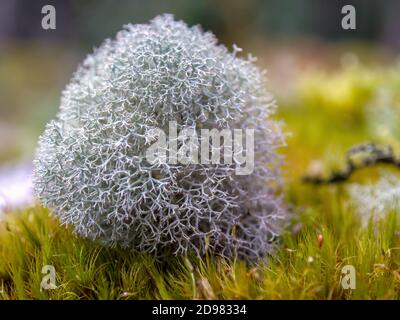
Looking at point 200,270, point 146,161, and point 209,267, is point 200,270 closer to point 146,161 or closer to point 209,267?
point 209,267

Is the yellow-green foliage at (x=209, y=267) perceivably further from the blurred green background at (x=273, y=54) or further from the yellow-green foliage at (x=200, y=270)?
the blurred green background at (x=273, y=54)

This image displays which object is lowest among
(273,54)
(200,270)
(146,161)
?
(200,270)

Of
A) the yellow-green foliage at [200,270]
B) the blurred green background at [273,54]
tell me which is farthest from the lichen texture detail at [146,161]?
the blurred green background at [273,54]

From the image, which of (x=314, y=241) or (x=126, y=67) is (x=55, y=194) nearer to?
(x=126, y=67)

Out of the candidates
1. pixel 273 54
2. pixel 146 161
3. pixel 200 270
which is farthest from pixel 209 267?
pixel 273 54

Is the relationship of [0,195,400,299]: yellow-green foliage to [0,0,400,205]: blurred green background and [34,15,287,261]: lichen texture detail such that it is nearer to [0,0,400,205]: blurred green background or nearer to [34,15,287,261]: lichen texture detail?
→ [34,15,287,261]: lichen texture detail

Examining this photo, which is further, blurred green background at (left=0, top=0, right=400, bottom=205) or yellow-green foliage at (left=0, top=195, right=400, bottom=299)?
blurred green background at (left=0, top=0, right=400, bottom=205)

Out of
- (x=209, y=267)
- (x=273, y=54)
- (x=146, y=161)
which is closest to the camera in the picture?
(x=209, y=267)

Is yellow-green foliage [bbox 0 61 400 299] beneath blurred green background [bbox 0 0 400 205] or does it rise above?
beneath

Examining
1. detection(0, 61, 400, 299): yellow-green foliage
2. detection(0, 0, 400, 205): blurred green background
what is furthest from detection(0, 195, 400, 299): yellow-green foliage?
detection(0, 0, 400, 205): blurred green background
